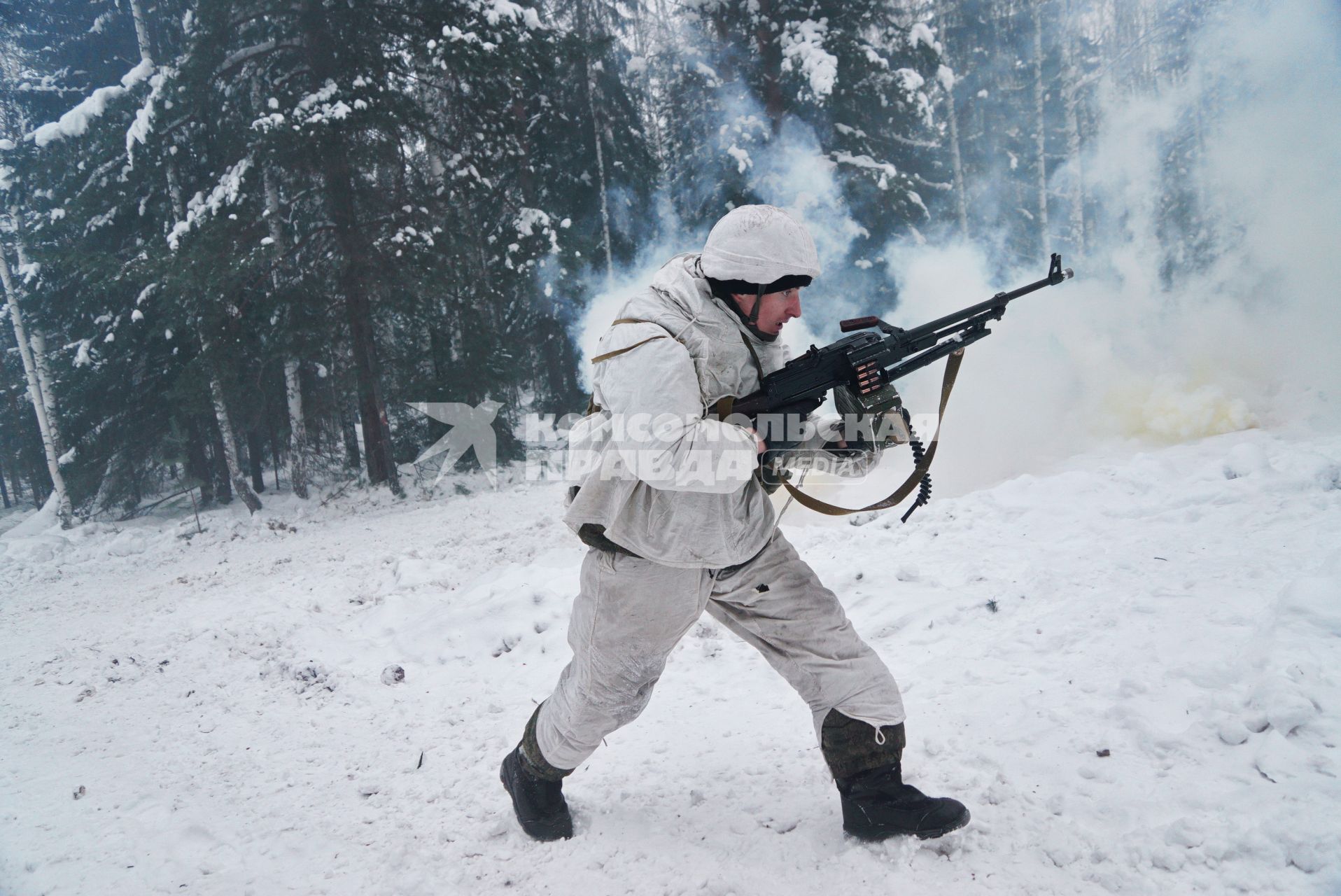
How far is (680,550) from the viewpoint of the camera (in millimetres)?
2328

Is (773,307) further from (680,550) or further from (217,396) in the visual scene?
(217,396)

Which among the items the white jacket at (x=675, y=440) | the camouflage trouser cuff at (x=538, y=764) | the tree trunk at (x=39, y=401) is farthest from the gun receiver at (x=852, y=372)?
the tree trunk at (x=39, y=401)

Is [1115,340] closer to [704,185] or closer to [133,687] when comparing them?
[704,185]

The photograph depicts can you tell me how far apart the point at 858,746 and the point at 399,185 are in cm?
1126

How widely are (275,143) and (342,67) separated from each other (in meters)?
1.61

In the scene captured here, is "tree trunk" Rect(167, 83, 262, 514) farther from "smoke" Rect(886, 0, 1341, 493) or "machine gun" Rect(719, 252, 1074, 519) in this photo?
"machine gun" Rect(719, 252, 1074, 519)

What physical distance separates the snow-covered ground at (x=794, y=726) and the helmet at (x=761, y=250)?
1906mm

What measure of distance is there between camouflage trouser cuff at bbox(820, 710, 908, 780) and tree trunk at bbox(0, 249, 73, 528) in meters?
14.4

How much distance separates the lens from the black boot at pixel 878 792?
232 cm

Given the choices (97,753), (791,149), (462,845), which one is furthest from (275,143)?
(462,845)

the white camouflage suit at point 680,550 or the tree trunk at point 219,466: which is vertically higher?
the white camouflage suit at point 680,550

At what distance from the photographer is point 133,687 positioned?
4.57 m

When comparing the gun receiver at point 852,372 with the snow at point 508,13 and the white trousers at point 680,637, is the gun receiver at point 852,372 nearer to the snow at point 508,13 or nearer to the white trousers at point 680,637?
the white trousers at point 680,637

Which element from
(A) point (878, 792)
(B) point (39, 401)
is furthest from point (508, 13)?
(A) point (878, 792)
